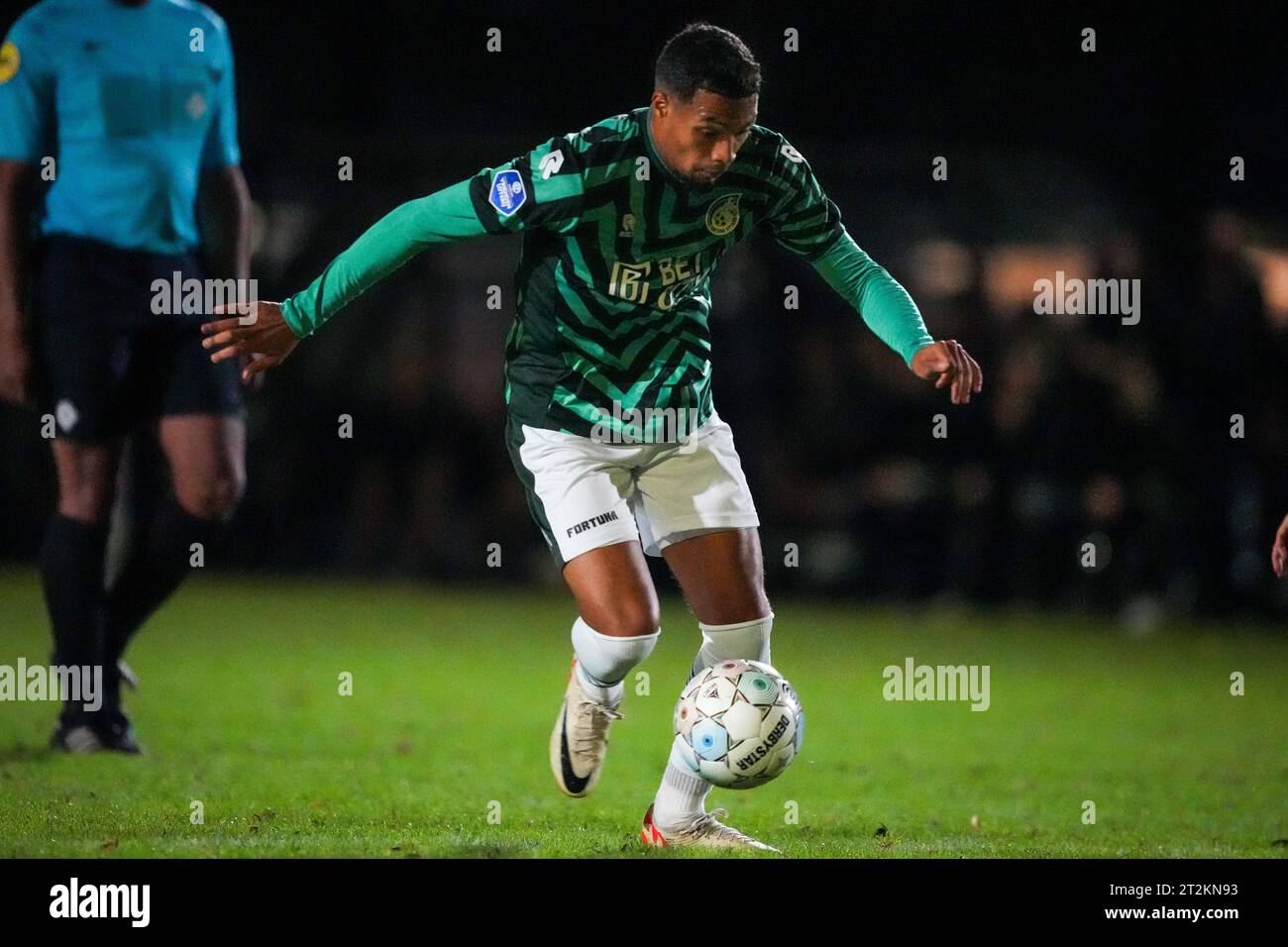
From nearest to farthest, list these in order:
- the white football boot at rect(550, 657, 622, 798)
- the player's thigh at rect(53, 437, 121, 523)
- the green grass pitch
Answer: the green grass pitch → the white football boot at rect(550, 657, 622, 798) → the player's thigh at rect(53, 437, 121, 523)

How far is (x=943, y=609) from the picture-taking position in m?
13.6

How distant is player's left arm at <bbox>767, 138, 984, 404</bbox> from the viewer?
17.3ft

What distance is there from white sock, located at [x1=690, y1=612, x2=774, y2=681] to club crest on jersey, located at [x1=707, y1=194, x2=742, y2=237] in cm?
120

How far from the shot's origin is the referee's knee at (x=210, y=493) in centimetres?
677

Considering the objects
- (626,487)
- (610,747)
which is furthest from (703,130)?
(610,747)

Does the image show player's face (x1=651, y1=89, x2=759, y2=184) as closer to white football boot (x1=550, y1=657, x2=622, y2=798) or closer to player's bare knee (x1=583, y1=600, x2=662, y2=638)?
player's bare knee (x1=583, y1=600, x2=662, y2=638)

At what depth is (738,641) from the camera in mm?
5414

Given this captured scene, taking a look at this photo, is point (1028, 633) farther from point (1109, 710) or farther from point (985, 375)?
point (1109, 710)

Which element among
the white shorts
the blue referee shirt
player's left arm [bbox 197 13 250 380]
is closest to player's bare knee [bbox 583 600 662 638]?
the white shorts

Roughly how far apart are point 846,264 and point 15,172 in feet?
10.5

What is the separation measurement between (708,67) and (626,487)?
1.35 meters

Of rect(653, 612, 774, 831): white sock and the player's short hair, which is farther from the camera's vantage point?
rect(653, 612, 774, 831): white sock

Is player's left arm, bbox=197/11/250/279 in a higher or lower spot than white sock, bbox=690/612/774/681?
higher

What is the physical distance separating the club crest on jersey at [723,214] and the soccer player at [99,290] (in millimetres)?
2370
